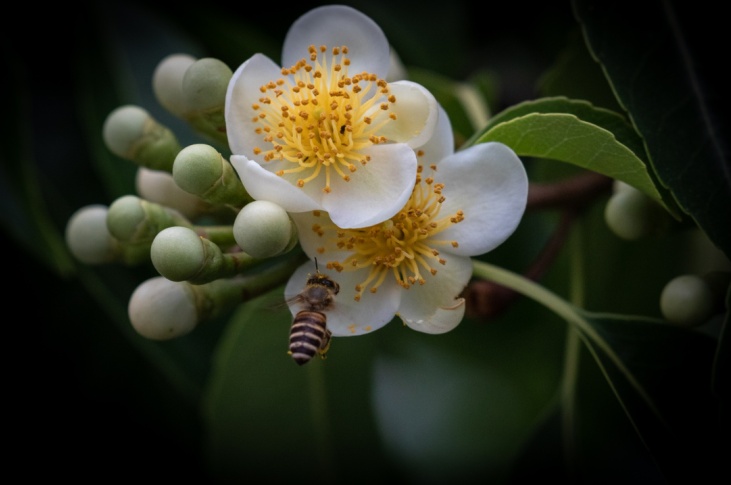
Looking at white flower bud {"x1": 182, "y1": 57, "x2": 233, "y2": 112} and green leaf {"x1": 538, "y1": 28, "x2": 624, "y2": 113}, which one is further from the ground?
white flower bud {"x1": 182, "y1": 57, "x2": 233, "y2": 112}

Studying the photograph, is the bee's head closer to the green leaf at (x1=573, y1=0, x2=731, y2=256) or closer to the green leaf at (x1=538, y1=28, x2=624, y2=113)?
the green leaf at (x1=573, y1=0, x2=731, y2=256)

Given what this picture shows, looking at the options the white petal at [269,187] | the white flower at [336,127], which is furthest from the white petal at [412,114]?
the white petal at [269,187]

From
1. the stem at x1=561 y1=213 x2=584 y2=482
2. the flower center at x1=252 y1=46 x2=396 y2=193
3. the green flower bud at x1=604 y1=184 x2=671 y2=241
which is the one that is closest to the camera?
the flower center at x1=252 y1=46 x2=396 y2=193

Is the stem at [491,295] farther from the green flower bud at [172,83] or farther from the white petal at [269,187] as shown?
the green flower bud at [172,83]

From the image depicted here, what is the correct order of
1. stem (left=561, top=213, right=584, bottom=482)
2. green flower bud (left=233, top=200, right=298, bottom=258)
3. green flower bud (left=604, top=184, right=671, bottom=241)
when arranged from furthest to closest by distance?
stem (left=561, top=213, right=584, bottom=482)
green flower bud (left=604, top=184, right=671, bottom=241)
green flower bud (left=233, top=200, right=298, bottom=258)

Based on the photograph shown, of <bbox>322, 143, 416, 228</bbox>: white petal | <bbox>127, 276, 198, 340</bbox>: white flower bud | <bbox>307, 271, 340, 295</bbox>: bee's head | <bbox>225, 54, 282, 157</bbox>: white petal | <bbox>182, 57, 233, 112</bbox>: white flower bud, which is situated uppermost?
<bbox>182, 57, 233, 112</bbox>: white flower bud

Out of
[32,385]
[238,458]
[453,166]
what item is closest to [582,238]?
[453,166]

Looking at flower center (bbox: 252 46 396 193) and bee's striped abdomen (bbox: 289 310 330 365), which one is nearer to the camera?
bee's striped abdomen (bbox: 289 310 330 365)

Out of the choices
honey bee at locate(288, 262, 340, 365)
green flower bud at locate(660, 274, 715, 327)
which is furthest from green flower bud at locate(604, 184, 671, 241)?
honey bee at locate(288, 262, 340, 365)
